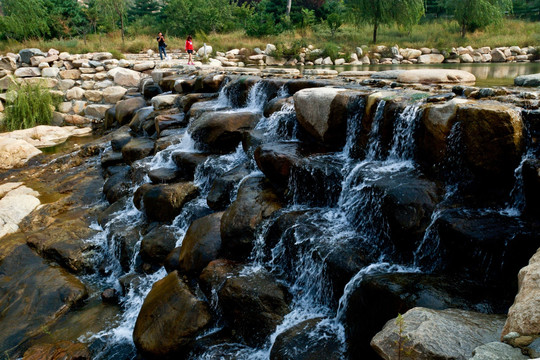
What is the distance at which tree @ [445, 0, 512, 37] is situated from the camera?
23.3 m

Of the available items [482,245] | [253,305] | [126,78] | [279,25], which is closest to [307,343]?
[253,305]

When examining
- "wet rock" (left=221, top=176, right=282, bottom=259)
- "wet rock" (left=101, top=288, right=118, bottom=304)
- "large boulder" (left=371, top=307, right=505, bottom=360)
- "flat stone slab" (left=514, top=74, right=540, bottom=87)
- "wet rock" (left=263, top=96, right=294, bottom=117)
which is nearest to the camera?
"large boulder" (left=371, top=307, right=505, bottom=360)

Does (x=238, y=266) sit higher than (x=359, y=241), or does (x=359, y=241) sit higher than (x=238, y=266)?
(x=359, y=241)

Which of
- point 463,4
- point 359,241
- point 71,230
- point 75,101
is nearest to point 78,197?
point 71,230

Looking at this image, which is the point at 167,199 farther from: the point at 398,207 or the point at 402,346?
the point at 402,346

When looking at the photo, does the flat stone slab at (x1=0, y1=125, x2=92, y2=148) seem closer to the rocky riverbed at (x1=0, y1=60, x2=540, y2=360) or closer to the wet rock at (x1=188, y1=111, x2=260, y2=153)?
the rocky riverbed at (x1=0, y1=60, x2=540, y2=360)

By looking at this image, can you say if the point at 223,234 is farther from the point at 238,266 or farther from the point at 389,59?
the point at 389,59

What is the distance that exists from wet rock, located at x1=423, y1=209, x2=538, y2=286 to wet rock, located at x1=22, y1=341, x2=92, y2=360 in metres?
3.40

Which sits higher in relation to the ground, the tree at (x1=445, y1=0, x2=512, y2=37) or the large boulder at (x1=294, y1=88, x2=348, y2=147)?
the tree at (x1=445, y1=0, x2=512, y2=37)

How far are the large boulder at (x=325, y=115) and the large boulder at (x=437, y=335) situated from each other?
10.4 ft

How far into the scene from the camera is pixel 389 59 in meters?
20.1

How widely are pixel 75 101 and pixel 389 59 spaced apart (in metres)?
15.4

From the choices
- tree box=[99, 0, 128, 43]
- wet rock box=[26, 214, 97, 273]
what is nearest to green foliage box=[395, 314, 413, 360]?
wet rock box=[26, 214, 97, 273]

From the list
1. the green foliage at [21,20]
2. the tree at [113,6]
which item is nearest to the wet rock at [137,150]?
the green foliage at [21,20]
